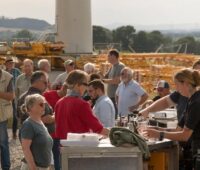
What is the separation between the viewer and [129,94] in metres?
10.3

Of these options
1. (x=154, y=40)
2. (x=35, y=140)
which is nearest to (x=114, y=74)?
(x=35, y=140)

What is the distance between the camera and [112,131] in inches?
207

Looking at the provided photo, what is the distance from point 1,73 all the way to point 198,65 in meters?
2.81

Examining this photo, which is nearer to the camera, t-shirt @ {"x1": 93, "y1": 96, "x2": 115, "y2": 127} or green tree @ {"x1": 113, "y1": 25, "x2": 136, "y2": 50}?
t-shirt @ {"x1": 93, "y1": 96, "x2": 115, "y2": 127}

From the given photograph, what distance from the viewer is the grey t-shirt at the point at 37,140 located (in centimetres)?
621

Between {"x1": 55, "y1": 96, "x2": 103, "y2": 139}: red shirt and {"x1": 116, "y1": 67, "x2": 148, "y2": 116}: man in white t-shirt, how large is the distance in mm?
3557

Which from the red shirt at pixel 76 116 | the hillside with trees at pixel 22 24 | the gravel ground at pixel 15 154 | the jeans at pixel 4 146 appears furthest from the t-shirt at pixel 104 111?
the hillside with trees at pixel 22 24

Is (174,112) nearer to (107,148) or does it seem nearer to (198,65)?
(198,65)

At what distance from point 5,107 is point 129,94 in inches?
94.6

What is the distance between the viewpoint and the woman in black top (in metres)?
5.43

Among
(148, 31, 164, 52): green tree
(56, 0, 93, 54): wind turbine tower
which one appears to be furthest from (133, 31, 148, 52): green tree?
(56, 0, 93, 54): wind turbine tower

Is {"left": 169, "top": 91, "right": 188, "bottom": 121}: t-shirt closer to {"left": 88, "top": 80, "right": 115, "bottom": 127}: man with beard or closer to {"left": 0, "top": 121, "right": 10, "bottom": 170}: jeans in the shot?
{"left": 88, "top": 80, "right": 115, "bottom": 127}: man with beard

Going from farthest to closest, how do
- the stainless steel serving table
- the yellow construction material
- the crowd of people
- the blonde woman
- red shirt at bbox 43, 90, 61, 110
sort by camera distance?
red shirt at bbox 43, 90, 61, 110 < the blonde woman < the crowd of people < the yellow construction material < the stainless steel serving table

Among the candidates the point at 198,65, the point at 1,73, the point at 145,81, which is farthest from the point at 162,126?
Answer: the point at 145,81
